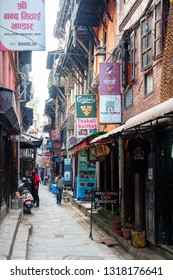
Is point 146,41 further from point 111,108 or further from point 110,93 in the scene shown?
point 111,108

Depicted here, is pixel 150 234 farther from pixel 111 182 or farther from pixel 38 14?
pixel 111 182

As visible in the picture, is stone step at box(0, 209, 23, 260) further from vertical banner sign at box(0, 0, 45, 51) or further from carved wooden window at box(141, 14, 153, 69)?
carved wooden window at box(141, 14, 153, 69)

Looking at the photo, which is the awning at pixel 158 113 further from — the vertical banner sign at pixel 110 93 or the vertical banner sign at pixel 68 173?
the vertical banner sign at pixel 68 173

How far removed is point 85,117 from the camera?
68.9 ft

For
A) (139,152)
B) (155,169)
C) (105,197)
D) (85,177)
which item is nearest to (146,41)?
(139,152)

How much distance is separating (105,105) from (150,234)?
18.4ft

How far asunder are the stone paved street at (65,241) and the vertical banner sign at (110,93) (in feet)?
11.8

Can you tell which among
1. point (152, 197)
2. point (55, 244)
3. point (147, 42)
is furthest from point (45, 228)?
point (147, 42)

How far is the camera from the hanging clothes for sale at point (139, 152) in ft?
34.5

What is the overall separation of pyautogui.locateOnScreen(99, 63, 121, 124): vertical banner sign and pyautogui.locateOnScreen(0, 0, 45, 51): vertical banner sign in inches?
226

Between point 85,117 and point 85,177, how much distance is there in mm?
2757

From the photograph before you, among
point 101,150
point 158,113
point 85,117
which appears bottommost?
point 101,150

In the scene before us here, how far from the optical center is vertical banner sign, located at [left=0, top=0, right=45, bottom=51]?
859 centimetres

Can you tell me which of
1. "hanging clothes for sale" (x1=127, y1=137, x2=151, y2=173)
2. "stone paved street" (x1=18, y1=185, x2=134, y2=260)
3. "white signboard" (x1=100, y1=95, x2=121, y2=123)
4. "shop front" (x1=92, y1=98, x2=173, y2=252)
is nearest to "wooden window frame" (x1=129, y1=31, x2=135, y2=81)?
"white signboard" (x1=100, y1=95, x2=121, y2=123)
